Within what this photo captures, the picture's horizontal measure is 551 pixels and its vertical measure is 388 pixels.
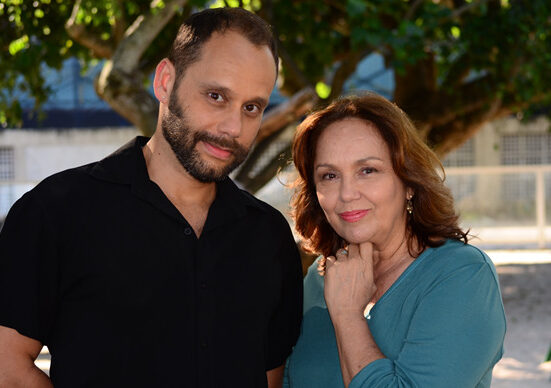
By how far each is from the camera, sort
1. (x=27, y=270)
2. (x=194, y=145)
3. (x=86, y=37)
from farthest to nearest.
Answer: (x=86, y=37) < (x=194, y=145) < (x=27, y=270)

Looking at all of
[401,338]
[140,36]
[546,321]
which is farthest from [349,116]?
[546,321]

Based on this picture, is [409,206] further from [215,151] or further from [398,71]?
[398,71]

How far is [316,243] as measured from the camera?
296 cm

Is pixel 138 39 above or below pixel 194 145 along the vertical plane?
above

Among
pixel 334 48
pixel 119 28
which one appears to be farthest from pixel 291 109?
pixel 334 48

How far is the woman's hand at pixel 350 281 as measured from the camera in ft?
8.00

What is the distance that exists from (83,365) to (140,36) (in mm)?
4609

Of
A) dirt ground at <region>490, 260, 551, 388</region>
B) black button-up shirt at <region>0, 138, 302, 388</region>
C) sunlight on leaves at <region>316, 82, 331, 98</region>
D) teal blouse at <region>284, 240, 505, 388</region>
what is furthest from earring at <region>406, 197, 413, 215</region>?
sunlight on leaves at <region>316, 82, 331, 98</region>

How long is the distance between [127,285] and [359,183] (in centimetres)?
83

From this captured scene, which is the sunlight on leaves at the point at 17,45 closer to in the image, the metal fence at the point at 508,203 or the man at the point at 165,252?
the man at the point at 165,252

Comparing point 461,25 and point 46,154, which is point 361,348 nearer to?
point 461,25

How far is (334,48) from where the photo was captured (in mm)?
10195

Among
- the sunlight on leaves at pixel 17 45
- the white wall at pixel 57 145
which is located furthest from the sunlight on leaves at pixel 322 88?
the white wall at pixel 57 145

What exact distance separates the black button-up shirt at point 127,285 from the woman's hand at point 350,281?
0.24m
